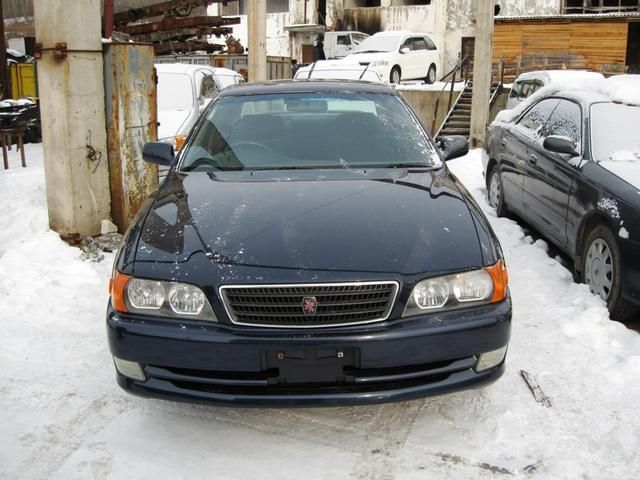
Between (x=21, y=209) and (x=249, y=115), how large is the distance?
3.50 metres

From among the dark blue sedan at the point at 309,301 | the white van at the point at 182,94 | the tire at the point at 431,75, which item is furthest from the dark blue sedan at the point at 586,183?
the tire at the point at 431,75

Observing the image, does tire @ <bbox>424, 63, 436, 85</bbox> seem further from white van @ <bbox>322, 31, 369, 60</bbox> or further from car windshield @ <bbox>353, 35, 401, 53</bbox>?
white van @ <bbox>322, 31, 369, 60</bbox>

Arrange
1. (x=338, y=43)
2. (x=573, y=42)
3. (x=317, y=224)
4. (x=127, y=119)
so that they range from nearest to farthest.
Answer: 1. (x=317, y=224)
2. (x=127, y=119)
3. (x=573, y=42)
4. (x=338, y=43)

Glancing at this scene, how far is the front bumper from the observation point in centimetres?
276

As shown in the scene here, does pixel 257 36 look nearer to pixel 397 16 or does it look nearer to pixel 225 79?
pixel 225 79

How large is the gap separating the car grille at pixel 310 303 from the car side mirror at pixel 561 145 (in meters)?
2.82

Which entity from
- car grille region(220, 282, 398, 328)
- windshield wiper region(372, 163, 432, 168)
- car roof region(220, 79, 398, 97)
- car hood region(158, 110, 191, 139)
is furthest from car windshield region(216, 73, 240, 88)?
car grille region(220, 282, 398, 328)

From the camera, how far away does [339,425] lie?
3164 mm

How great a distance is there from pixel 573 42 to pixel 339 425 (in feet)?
76.2

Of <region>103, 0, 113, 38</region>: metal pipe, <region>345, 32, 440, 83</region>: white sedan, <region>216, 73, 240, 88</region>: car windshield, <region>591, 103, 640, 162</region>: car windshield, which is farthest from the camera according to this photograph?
<region>345, 32, 440, 83</region>: white sedan

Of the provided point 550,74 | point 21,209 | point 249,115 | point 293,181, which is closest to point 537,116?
point 249,115

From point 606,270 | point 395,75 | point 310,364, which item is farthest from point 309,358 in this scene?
point 395,75

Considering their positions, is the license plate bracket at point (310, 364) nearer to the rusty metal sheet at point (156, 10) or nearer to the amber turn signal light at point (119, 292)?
the amber turn signal light at point (119, 292)

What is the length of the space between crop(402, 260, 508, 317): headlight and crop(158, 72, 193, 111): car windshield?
7257 millimetres
